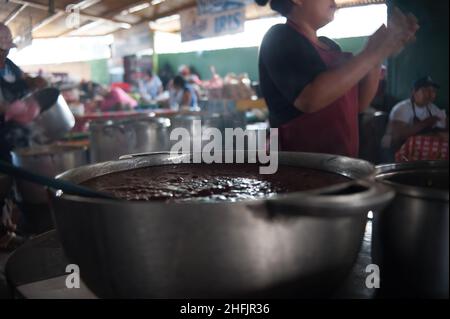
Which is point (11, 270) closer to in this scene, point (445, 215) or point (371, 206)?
point (371, 206)

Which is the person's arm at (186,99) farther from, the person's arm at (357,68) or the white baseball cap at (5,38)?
the person's arm at (357,68)

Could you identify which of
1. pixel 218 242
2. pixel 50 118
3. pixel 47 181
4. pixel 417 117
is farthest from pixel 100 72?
pixel 218 242

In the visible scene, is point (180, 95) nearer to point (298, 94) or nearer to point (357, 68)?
point (298, 94)

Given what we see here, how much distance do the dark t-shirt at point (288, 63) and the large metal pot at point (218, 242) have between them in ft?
2.13

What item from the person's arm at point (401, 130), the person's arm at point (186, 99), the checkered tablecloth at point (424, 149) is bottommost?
the checkered tablecloth at point (424, 149)

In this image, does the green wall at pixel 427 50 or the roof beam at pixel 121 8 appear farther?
the roof beam at pixel 121 8

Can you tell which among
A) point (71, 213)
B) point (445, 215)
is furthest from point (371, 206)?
point (71, 213)

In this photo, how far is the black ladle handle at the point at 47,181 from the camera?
766mm

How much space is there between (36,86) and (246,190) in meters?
2.07

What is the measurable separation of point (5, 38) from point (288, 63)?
46.5 inches

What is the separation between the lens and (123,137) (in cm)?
375

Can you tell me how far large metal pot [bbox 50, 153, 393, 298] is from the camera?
2.16 feet

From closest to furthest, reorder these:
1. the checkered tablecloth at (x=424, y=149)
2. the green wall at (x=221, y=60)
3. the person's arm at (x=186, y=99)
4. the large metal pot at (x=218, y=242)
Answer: the large metal pot at (x=218, y=242) < the checkered tablecloth at (x=424, y=149) < the person's arm at (x=186, y=99) < the green wall at (x=221, y=60)

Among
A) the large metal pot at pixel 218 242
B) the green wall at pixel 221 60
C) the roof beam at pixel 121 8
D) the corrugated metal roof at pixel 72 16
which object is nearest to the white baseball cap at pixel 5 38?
the corrugated metal roof at pixel 72 16
